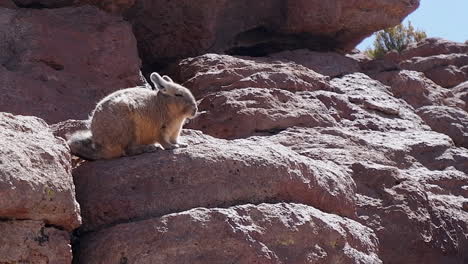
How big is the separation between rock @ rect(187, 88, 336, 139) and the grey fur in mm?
2270

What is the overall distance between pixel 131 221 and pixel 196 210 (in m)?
0.52

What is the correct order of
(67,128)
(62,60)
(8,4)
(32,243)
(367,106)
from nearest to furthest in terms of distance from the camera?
1. (32,243)
2. (67,128)
3. (62,60)
4. (8,4)
5. (367,106)

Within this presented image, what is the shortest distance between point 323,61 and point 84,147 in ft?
23.0

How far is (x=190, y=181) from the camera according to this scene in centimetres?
689

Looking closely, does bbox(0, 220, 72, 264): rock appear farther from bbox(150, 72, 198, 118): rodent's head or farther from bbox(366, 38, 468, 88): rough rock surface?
bbox(366, 38, 468, 88): rough rock surface

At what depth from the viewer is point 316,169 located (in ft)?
26.2

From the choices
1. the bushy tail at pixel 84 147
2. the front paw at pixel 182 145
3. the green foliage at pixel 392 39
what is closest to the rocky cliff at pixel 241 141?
the bushy tail at pixel 84 147

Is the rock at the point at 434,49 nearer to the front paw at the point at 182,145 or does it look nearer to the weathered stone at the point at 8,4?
the weathered stone at the point at 8,4

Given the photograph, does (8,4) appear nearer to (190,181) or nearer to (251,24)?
(251,24)

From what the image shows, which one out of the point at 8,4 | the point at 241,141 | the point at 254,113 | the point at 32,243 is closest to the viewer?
the point at 32,243

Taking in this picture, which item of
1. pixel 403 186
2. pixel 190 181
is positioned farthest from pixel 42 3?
pixel 190 181

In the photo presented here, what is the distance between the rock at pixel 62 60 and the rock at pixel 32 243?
13.9 feet

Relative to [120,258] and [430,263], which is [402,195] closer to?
[430,263]

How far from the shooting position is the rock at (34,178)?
18.6 feet
